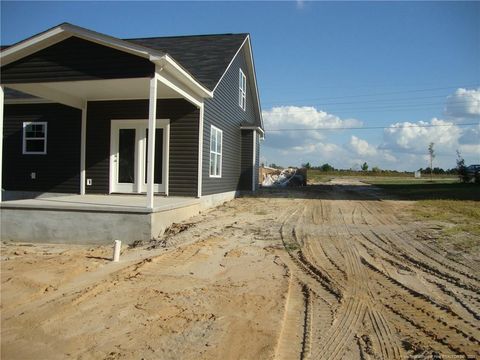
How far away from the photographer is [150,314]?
4.43 m

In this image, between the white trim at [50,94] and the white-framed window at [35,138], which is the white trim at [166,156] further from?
the white-framed window at [35,138]

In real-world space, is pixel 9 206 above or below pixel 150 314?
above

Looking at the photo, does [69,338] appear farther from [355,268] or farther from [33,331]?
[355,268]

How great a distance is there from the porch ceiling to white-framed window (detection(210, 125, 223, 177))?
7.37 ft

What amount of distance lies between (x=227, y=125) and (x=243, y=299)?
36.6ft

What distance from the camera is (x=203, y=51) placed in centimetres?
1514

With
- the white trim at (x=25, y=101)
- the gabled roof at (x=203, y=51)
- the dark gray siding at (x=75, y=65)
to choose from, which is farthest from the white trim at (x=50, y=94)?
the gabled roof at (x=203, y=51)

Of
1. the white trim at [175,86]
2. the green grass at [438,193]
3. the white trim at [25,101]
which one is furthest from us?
the green grass at [438,193]

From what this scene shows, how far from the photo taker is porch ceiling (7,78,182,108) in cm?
968

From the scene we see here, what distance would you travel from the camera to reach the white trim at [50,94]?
392 inches

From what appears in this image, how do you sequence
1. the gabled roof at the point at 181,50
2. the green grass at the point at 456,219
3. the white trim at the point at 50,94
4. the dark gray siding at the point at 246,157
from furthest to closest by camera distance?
the dark gray siding at the point at 246,157 < the white trim at the point at 50,94 < the gabled roof at the point at 181,50 < the green grass at the point at 456,219

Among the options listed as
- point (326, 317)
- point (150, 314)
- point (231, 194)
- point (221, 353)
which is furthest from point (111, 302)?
point (231, 194)

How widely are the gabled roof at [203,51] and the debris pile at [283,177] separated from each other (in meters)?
13.5

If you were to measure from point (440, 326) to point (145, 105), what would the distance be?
1020cm
